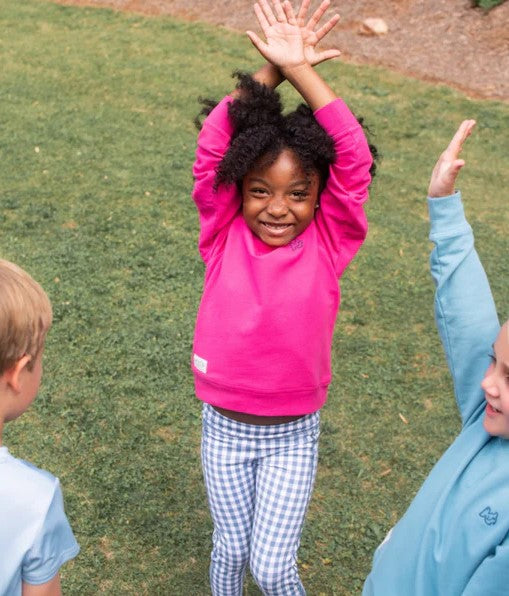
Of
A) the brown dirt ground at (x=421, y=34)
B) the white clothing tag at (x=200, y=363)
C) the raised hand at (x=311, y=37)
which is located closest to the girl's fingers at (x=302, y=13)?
the raised hand at (x=311, y=37)

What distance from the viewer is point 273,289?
273cm

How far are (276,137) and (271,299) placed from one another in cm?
53

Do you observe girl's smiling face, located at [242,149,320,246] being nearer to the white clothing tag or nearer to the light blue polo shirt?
the white clothing tag

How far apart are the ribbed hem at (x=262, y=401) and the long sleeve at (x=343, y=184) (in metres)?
0.45

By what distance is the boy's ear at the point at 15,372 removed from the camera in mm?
1871

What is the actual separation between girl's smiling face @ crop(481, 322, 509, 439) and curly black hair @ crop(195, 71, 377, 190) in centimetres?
96

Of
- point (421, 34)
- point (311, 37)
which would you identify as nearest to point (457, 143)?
point (311, 37)

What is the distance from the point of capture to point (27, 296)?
6.07 feet

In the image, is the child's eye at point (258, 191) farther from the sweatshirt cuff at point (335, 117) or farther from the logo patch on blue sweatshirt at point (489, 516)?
the logo patch on blue sweatshirt at point (489, 516)

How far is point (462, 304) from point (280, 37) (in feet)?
3.74

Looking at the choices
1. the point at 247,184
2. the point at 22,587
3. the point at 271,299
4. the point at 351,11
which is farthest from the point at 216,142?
the point at 351,11

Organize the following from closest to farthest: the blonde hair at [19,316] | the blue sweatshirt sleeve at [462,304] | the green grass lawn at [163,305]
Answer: the blonde hair at [19,316], the blue sweatshirt sleeve at [462,304], the green grass lawn at [163,305]

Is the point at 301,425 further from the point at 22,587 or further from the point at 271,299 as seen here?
the point at 22,587

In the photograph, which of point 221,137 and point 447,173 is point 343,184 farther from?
point 447,173
